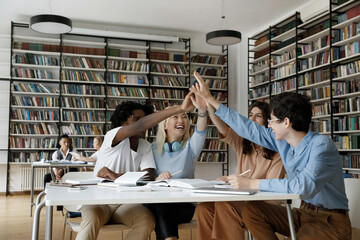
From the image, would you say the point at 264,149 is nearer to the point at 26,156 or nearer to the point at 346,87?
the point at 346,87

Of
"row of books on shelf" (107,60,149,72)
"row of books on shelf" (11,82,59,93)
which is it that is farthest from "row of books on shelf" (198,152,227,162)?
"row of books on shelf" (11,82,59,93)

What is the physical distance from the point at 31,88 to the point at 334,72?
541 centimetres

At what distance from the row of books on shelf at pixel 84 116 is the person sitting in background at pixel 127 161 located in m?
4.92

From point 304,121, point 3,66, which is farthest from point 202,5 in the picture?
point 304,121

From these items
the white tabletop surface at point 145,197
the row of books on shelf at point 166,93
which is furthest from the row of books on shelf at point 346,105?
the white tabletop surface at point 145,197

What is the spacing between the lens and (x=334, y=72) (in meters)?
5.88

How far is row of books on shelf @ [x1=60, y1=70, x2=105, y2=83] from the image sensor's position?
7.51 metres

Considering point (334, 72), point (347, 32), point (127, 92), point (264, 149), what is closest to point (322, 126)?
point (334, 72)

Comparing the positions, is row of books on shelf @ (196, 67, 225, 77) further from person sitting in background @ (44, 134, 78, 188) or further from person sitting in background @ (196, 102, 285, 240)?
person sitting in background @ (196, 102, 285, 240)

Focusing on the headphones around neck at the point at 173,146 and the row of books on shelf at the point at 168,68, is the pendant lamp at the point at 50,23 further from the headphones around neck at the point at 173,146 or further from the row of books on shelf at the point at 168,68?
the headphones around neck at the point at 173,146

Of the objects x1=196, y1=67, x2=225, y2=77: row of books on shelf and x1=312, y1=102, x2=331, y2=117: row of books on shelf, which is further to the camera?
x1=196, y1=67, x2=225, y2=77: row of books on shelf

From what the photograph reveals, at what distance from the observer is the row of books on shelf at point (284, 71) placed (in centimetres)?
682

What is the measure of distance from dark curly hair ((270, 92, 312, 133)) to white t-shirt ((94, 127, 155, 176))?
0.97 m

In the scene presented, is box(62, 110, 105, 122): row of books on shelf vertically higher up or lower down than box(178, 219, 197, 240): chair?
higher up
